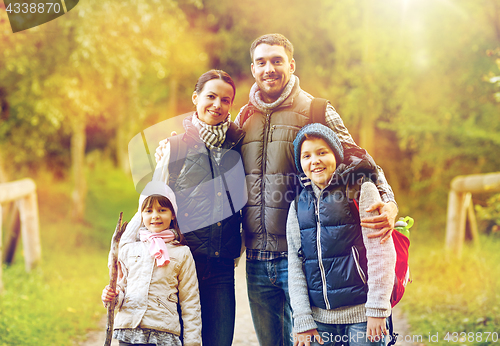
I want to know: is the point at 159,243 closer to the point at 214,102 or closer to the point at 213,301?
the point at 213,301

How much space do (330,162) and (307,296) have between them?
0.72 metres

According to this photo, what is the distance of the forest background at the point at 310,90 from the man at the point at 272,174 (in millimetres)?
2474

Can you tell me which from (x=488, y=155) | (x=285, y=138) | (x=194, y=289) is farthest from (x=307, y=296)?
(x=488, y=155)

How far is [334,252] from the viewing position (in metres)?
2.08

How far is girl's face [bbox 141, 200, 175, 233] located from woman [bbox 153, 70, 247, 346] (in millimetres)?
87

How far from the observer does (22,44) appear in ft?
23.0

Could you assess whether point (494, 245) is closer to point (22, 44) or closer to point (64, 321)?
point (64, 321)

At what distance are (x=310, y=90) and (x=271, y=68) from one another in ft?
25.4

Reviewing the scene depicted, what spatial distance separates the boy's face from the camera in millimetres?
2191

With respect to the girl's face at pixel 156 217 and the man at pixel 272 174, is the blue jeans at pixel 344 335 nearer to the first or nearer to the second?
the man at pixel 272 174

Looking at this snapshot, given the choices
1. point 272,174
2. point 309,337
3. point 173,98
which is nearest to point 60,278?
point 272,174

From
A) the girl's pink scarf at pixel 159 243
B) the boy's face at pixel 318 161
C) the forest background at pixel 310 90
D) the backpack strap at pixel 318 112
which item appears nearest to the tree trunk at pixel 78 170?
the forest background at pixel 310 90

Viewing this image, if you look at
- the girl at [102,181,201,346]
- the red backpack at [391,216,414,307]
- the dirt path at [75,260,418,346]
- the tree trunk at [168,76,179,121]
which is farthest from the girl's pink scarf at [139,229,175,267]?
Result: the tree trunk at [168,76,179,121]

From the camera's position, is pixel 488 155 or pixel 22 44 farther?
pixel 488 155
